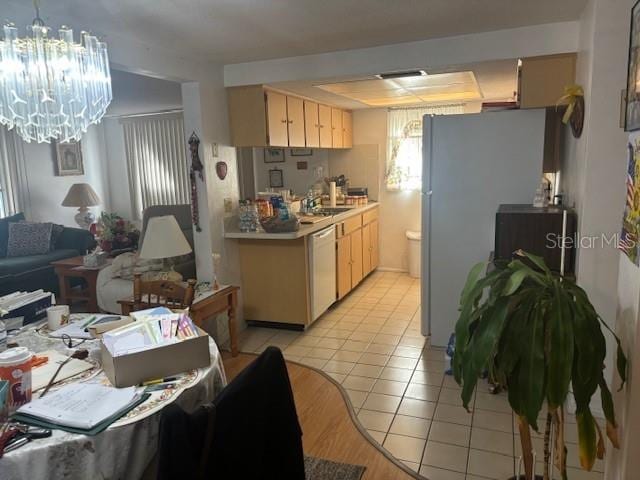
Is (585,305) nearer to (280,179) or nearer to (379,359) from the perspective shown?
(379,359)

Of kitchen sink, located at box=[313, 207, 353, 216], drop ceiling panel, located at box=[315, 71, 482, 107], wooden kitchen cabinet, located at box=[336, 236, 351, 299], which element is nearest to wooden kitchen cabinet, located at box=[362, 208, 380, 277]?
kitchen sink, located at box=[313, 207, 353, 216]

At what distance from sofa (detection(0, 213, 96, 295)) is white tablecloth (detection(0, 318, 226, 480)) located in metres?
4.09

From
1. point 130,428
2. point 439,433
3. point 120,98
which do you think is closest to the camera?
point 130,428

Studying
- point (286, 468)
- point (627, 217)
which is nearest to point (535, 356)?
point (627, 217)

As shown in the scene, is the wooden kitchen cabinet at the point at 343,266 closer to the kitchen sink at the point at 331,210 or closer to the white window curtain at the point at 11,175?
the kitchen sink at the point at 331,210

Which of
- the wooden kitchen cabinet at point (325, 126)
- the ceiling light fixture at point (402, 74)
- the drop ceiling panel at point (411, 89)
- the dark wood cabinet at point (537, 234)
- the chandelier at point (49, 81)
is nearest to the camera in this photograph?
the chandelier at point (49, 81)

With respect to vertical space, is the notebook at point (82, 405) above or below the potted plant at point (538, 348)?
below

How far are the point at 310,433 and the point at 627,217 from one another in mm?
1898

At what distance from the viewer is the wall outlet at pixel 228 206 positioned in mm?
3879

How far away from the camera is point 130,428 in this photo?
4.47ft

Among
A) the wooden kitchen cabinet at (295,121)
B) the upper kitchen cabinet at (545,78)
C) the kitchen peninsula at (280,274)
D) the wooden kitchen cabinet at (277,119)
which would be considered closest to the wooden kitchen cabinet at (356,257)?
the kitchen peninsula at (280,274)

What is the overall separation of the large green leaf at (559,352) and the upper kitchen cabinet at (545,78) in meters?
2.14

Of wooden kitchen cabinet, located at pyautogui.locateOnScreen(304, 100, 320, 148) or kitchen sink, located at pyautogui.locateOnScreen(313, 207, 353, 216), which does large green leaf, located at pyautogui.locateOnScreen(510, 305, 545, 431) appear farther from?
kitchen sink, located at pyautogui.locateOnScreen(313, 207, 353, 216)

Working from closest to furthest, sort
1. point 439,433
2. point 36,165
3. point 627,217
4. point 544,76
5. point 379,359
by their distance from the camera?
point 627,217 → point 439,433 → point 544,76 → point 379,359 → point 36,165
